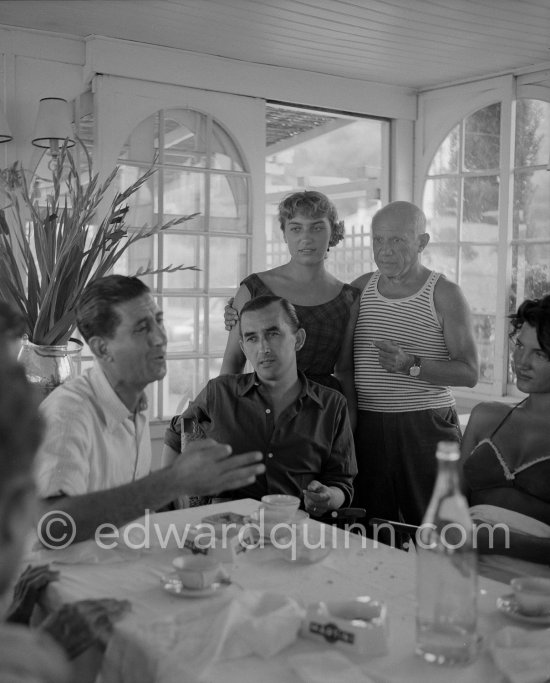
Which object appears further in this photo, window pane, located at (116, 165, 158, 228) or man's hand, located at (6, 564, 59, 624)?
window pane, located at (116, 165, 158, 228)

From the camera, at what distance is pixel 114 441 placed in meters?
1.94

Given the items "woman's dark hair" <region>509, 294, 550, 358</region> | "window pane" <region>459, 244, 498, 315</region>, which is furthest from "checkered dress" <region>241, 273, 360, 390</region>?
"window pane" <region>459, 244, 498, 315</region>

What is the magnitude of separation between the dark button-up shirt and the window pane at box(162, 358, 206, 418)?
5.23 ft

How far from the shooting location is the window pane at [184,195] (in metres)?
4.20

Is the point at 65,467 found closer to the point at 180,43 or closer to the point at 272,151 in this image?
the point at 180,43

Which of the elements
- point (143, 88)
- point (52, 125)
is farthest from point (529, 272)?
point (52, 125)

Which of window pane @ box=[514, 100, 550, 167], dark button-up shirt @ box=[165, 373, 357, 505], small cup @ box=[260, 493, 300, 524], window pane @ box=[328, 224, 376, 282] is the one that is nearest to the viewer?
small cup @ box=[260, 493, 300, 524]

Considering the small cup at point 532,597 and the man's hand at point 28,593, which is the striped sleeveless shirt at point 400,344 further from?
the man's hand at point 28,593

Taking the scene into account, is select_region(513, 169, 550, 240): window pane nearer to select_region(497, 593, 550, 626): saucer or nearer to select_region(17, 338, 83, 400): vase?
select_region(17, 338, 83, 400): vase

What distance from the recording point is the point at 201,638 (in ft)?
4.05

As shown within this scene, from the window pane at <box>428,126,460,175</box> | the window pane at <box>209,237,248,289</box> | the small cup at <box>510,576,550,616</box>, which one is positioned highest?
the window pane at <box>428,126,460,175</box>

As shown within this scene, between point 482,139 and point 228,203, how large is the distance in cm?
152

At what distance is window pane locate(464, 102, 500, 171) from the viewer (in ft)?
15.0

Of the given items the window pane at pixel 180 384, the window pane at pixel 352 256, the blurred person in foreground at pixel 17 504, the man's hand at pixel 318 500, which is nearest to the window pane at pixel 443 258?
the window pane at pixel 352 256
